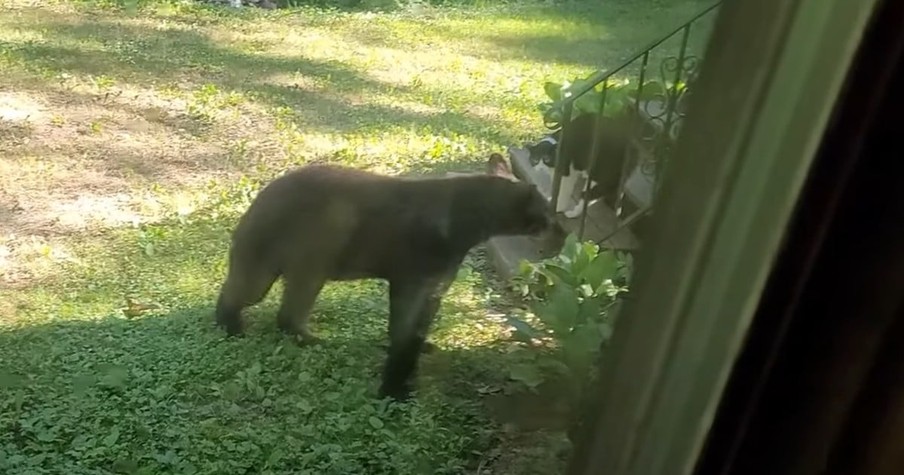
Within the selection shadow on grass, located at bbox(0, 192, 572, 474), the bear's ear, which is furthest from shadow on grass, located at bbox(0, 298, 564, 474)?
the bear's ear

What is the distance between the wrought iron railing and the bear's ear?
0.07 m

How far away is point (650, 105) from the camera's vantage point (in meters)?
0.64

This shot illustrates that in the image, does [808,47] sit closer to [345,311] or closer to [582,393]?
[582,393]

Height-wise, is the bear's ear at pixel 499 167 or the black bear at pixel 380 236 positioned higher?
the bear's ear at pixel 499 167

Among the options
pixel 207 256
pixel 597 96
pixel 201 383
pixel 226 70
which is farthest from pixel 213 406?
pixel 597 96

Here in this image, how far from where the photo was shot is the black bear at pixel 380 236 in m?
0.84

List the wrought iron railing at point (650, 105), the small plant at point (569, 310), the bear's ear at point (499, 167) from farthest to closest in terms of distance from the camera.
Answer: the bear's ear at point (499, 167), the small plant at point (569, 310), the wrought iron railing at point (650, 105)

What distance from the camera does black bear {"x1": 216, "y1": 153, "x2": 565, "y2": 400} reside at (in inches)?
33.0

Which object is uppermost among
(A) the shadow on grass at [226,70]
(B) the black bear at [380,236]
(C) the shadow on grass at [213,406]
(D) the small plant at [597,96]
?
(D) the small plant at [597,96]

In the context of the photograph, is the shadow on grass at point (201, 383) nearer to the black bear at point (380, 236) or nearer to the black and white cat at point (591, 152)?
the black bear at point (380, 236)

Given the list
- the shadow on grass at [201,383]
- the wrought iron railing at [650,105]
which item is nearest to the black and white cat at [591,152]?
the wrought iron railing at [650,105]

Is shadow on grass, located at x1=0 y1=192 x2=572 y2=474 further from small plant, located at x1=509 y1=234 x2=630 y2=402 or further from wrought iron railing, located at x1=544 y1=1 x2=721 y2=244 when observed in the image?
wrought iron railing, located at x1=544 y1=1 x2=721 y2=244

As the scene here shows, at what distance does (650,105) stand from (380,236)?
1.07 feet

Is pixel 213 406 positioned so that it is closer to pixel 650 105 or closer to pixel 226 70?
pixel 226 70
